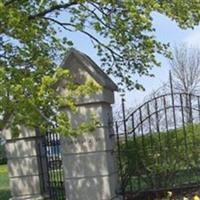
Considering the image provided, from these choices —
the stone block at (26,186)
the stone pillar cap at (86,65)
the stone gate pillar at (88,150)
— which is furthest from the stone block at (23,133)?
the stone pillar cap at (86,65)

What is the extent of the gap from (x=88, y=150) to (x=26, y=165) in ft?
4.90

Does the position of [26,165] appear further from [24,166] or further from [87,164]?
[87,164]

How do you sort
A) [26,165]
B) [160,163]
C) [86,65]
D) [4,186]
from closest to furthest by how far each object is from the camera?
[86,65], [26,165], [160,163], [4,186]

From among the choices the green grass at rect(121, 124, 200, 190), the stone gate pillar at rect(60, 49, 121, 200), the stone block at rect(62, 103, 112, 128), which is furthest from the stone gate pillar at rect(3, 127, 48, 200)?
the green grass at rect(121, 124, 200, 190)

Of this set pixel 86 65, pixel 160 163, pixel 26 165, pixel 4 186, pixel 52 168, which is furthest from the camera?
pixel 4 186

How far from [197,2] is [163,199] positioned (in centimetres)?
364

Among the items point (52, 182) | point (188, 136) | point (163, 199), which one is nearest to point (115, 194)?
point (163, 199)

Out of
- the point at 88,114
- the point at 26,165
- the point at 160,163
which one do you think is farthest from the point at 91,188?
the point at 160,163

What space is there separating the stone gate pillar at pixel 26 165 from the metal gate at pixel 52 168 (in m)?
0.10

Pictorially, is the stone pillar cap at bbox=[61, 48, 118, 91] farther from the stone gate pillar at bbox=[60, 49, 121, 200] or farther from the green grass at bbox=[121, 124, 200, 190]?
the green grass at bbox=[121, 124, 200, 190]

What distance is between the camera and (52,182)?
9961 millimetres

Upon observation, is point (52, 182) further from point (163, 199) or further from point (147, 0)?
point (147, 0)

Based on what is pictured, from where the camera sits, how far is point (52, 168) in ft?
32.8

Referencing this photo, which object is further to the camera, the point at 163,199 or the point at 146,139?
the point at 146,139
